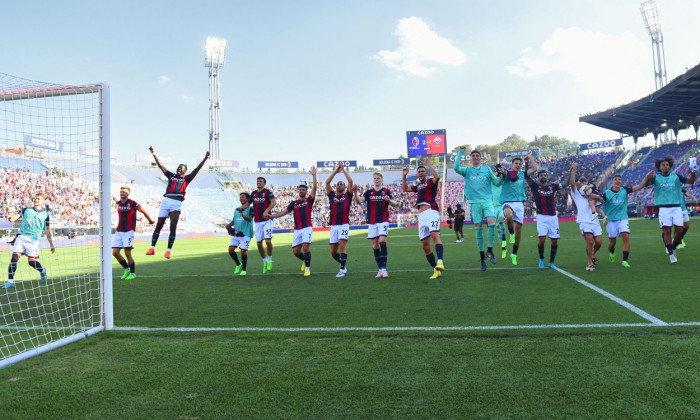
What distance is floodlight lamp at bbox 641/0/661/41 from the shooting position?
5338 cm

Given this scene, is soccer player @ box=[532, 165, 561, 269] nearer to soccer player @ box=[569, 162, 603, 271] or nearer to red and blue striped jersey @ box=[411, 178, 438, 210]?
soccer player @ box=[569, 162, 603, 271]

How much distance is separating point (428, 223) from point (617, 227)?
4794 millimetres

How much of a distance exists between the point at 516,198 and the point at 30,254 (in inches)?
452

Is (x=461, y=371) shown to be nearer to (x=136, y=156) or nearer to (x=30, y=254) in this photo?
(x=30, y=254)

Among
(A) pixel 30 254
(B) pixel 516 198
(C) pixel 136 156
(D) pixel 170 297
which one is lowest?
(D) pixel 170 297

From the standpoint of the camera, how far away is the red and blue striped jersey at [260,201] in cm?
1083

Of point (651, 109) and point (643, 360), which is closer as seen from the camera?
point (643, 360)

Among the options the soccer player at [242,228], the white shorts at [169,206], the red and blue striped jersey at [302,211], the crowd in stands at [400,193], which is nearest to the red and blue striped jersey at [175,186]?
the white shorts at [169,206]

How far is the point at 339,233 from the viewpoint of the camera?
33.2ft

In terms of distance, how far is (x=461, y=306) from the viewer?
5.85 metres

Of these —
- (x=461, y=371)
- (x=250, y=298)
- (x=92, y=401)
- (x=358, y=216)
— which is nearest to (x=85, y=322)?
(x=250, y=298)

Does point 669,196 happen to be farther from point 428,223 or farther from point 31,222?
point 31,222

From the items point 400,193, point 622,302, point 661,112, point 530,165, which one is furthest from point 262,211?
point 400,193

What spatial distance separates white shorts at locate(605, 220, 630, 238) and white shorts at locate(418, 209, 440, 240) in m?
4.47
